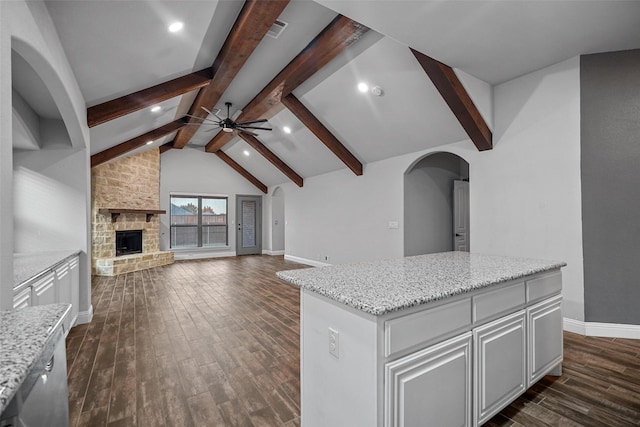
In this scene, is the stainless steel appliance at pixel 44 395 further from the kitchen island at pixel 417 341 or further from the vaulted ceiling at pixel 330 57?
the vaulted ceiling at pixel 330 57

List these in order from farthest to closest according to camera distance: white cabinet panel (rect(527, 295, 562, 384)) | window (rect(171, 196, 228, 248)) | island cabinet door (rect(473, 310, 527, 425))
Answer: window (rect(171, 196, 228, 248)) < white cabinet panel (rect(527, 295, 562, 384)) < island cabinet door (rect(473, 310, 527, 425))

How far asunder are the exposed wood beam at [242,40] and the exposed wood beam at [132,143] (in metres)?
1.80

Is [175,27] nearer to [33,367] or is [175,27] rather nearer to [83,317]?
[33,367]

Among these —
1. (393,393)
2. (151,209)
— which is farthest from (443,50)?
(151,209)

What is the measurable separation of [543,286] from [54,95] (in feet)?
13.7

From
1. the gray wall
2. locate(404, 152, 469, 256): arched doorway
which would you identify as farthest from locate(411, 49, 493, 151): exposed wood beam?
locate(404, 152, 469, 256): arched doorway

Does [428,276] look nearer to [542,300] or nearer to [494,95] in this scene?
[542,300]

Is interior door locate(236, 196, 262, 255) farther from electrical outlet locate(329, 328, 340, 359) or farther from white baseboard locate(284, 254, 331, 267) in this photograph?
electrical outlet locate(329, 328, 340, 359)

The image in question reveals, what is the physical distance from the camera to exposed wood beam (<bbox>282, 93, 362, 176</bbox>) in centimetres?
523

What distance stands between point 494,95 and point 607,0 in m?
1.55

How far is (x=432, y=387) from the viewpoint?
1443 mm

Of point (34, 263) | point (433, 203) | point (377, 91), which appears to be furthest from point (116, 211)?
point (433, 203)

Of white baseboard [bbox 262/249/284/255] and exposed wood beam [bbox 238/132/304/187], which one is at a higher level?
exposed wood beam [bbox 238/132/304/187]

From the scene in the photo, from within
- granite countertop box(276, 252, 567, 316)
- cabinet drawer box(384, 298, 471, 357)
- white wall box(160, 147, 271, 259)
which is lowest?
cabinet drawer box(384, 298, 471, 357)
